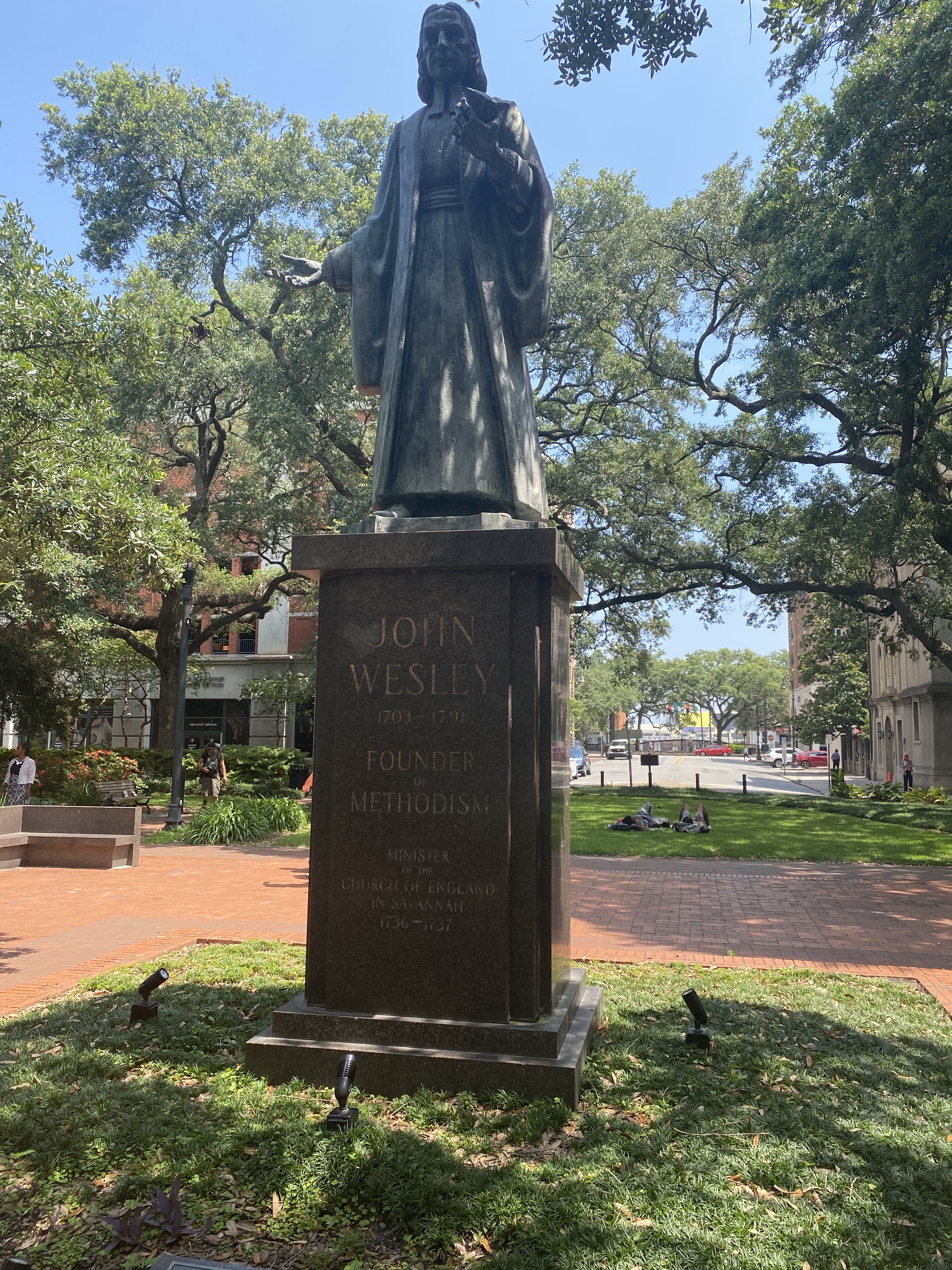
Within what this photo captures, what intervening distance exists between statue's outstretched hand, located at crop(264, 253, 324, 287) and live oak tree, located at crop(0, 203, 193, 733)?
3910 mm

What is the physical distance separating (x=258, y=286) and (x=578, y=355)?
28.5 feet

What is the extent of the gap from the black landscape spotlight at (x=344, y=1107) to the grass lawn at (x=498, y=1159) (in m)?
0.06

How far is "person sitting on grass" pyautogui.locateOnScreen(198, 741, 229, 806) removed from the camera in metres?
21.5

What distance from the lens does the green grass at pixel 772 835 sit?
14.5 meters

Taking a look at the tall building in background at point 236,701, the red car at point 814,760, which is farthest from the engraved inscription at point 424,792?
the red car at point 814,760

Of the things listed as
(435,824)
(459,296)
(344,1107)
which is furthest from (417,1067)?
(459,296)

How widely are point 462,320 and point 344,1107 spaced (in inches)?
159

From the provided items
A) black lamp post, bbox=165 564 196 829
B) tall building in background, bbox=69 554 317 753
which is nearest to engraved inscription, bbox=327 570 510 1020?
black lamp post, bbox=165 564 196 829

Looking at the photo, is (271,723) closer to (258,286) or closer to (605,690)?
(258,286)

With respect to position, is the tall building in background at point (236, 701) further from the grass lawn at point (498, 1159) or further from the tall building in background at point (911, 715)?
the grass lawn at point (498, 1159)

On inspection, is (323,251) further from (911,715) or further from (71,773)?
(911,715)

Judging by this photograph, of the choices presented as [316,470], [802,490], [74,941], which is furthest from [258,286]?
[74,941]

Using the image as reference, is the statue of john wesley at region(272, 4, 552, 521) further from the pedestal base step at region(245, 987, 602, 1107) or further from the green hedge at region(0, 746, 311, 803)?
the green hedge at region(0, 746, 311, 803)

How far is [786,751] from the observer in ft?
252
